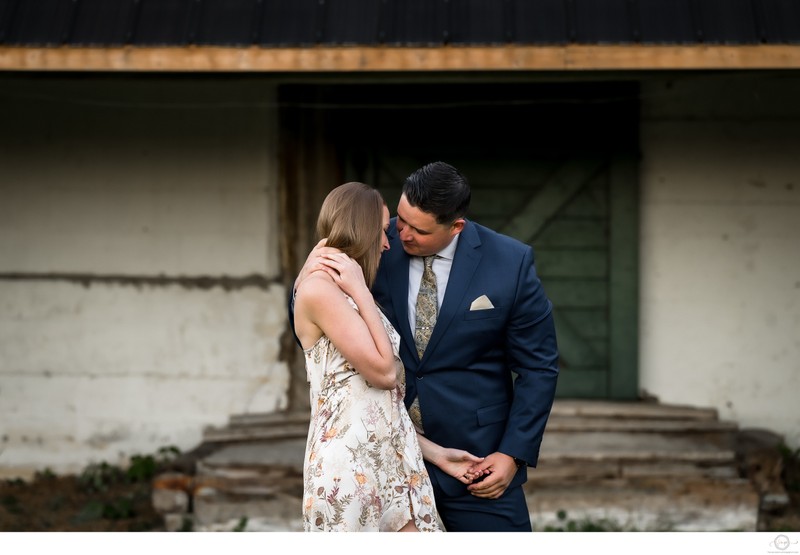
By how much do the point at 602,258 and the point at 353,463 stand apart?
13.7 feet

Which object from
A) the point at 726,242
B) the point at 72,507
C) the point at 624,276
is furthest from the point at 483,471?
the point at 72,507

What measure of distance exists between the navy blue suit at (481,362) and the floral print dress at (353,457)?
0.21 m

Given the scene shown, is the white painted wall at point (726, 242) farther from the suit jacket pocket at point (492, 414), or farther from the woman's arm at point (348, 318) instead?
the woman's arm at point (348, 318)

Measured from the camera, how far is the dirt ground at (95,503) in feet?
22.1

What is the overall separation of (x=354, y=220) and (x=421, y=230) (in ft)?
0.97

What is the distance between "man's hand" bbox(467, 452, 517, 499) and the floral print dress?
0.24 meters

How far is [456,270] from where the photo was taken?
3879mm

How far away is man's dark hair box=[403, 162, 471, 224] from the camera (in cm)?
368

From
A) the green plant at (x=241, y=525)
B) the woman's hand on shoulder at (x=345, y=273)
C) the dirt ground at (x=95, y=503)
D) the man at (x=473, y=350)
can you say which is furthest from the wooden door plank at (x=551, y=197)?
the woman's hand on shoulder at (x=345, y=273)

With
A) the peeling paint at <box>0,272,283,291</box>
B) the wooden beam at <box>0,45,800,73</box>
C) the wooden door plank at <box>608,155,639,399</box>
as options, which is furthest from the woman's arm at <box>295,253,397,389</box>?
the wooden door plank at <box>608,155,639,399</box>

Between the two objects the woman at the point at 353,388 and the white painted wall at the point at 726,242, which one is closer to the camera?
the woman at the point at 353,388

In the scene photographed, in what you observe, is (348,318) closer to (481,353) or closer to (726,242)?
(481,353)

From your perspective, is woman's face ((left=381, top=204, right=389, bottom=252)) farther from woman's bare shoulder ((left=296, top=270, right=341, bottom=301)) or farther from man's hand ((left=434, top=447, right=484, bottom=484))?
man's hand ((left=434, top=447, right=484, bottom=484))

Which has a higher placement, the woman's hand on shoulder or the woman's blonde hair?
the woman's blonde hair
